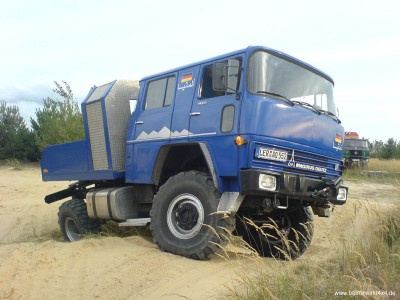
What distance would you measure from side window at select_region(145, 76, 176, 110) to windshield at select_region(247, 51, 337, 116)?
1557 millimetres

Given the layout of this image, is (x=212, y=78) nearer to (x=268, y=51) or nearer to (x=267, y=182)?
(x=268, y=51)

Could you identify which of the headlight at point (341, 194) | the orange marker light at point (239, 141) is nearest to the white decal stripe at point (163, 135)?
the orange marker light at point (239, 141)

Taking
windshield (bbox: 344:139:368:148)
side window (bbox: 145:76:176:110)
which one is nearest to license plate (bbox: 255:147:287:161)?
side window (bbox: 145:76:176:110)

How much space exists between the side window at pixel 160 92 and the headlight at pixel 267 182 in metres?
2.11

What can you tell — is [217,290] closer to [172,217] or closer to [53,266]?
[172,217]

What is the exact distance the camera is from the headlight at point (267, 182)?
16.7ft

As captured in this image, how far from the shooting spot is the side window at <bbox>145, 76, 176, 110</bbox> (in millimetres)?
6547

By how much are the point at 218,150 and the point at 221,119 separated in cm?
42

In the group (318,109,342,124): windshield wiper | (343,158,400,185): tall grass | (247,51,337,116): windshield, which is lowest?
(343,158,400,185): tall grass

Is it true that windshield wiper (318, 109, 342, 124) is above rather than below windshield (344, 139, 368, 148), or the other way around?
above

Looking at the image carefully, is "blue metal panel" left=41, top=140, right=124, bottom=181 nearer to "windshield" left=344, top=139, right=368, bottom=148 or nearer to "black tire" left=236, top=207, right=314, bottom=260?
"black tire" left=236, top=207, right=314, bottom=260

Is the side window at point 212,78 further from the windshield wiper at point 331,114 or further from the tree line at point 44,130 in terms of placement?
the tree line at point 44,130

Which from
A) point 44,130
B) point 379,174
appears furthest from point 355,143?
point 44,130

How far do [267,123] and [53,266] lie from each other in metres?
3.31
